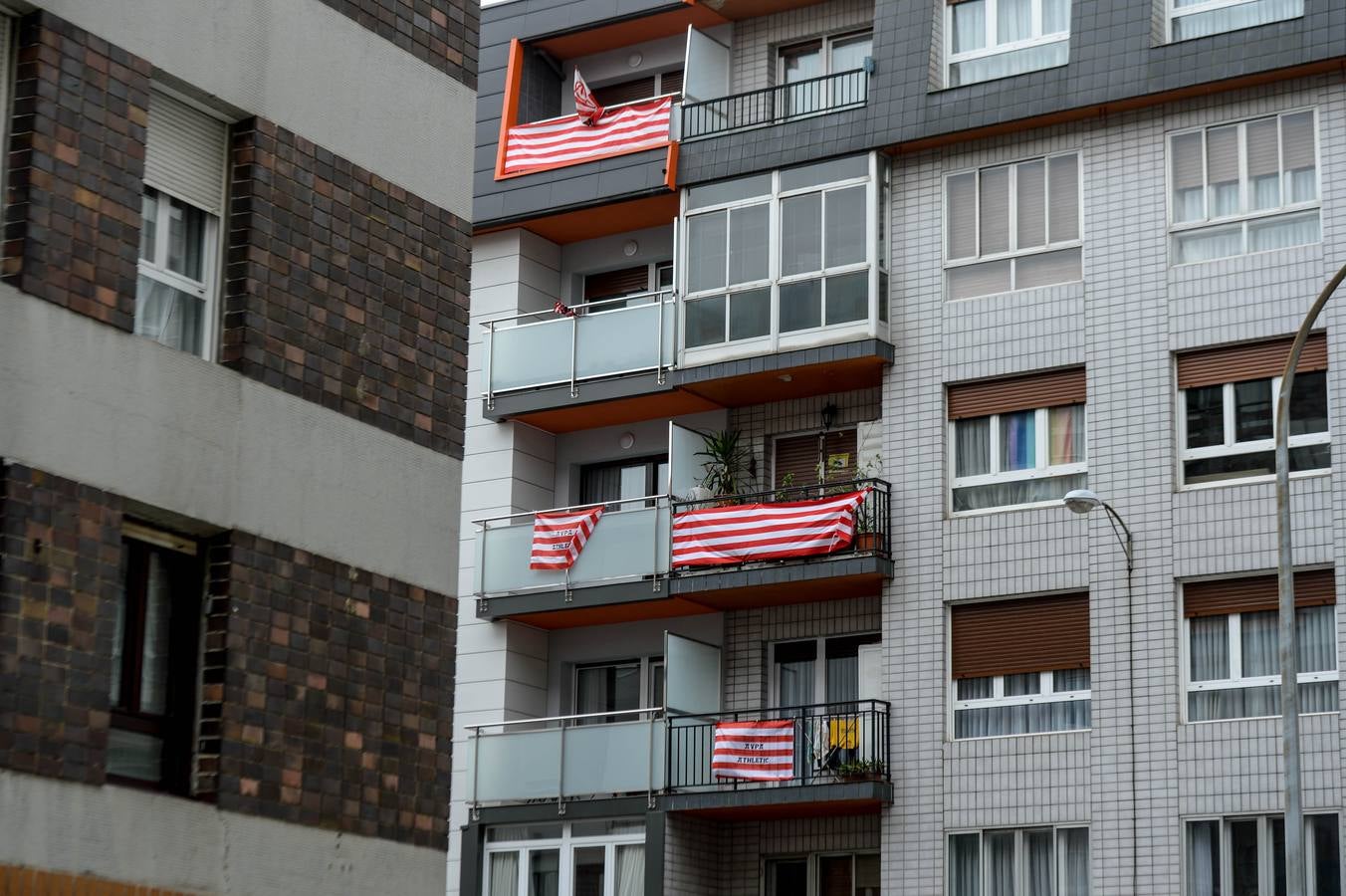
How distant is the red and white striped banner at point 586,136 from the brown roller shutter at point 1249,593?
34.7 ft

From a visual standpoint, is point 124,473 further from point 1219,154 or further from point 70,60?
point 1219,154

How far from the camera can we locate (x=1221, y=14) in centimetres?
2781

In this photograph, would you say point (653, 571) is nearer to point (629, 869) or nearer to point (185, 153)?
point (629, 869)

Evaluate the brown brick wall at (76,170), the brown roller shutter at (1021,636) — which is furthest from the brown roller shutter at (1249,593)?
the brown brick wall at (76,170)

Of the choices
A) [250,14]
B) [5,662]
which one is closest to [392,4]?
[250,14]

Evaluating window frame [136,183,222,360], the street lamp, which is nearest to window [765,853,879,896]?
the street lamp

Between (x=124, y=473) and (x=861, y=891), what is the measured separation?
59.2 ft

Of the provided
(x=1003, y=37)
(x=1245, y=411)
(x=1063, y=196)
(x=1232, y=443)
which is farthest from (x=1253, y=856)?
(x=1003, y=37)

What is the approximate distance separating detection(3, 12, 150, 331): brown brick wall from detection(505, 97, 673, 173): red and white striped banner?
63.3 ft

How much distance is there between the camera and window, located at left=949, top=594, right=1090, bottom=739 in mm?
26859

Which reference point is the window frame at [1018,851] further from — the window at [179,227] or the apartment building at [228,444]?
the window at [179,227]

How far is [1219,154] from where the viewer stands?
89.8 ft

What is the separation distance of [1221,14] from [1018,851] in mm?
10902

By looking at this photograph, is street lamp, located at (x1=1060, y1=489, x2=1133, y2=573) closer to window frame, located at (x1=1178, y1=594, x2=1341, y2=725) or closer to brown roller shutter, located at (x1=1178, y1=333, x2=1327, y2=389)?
window frame, located at (x1=1178, y1=594, x2=1341, y2=725)
